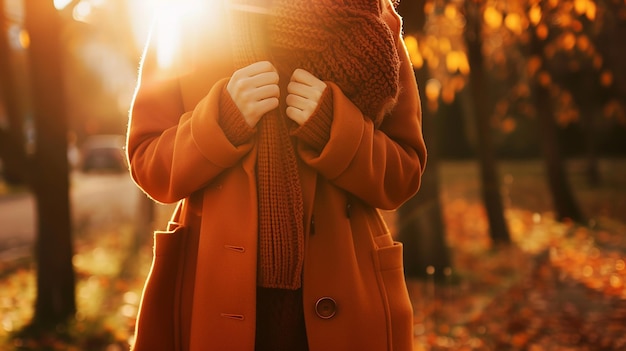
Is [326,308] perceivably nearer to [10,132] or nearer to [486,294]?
[10,132]

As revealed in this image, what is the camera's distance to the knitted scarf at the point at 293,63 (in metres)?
1.74

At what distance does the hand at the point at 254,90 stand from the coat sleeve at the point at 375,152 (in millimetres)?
145

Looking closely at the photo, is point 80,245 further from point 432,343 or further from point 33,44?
point 432,343

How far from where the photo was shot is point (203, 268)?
1766mm

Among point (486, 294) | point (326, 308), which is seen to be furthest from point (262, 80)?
point (486, 294)

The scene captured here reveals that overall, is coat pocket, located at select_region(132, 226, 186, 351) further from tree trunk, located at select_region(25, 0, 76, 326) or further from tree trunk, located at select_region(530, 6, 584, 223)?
tree trunk, located at select_region(530, 6, 584, 223)

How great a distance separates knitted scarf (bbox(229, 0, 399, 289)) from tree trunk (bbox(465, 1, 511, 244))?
8.61 m

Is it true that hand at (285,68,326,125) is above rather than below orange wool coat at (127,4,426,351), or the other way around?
above

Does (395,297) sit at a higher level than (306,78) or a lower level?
lower

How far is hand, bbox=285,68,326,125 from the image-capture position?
176 cm

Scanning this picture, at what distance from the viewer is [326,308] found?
68.9 inches

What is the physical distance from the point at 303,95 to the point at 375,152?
0.80ft

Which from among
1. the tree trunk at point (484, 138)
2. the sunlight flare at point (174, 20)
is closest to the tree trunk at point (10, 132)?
the sunlight flare at point (174, 20)

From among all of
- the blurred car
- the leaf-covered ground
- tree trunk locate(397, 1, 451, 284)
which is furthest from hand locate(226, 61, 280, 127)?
the blurred car
